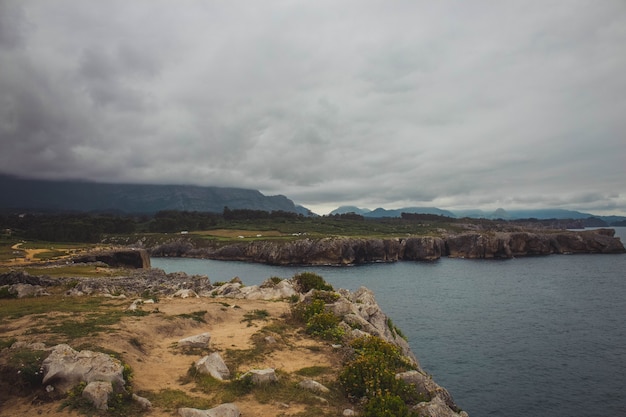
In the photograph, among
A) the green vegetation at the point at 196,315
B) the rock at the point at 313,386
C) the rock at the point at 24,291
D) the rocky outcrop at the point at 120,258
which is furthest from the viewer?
the rocky outcrop at the point at 120,258

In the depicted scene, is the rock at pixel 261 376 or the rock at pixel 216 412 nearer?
the rock at pixel 216 412

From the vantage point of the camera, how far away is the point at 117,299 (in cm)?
3281

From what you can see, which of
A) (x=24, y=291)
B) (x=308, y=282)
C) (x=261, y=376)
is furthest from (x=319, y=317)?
(x=24, y=291)

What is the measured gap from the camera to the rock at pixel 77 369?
13617 mm

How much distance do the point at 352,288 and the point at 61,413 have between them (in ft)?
247

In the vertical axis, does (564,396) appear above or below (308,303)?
below

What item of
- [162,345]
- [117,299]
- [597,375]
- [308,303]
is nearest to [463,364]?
[597,375]

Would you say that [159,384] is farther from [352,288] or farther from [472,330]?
[352,288]

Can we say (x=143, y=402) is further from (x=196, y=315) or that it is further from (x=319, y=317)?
(x=319, y=317)

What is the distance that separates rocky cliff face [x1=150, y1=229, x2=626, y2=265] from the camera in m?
142

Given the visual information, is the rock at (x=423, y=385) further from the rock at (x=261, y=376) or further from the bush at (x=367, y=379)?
the rock at (x=261, y=376)

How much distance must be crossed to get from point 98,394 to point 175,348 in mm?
7545

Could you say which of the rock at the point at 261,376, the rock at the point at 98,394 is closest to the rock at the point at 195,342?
the rock at the point at 261,376

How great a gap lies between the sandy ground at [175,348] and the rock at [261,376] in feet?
3.73
